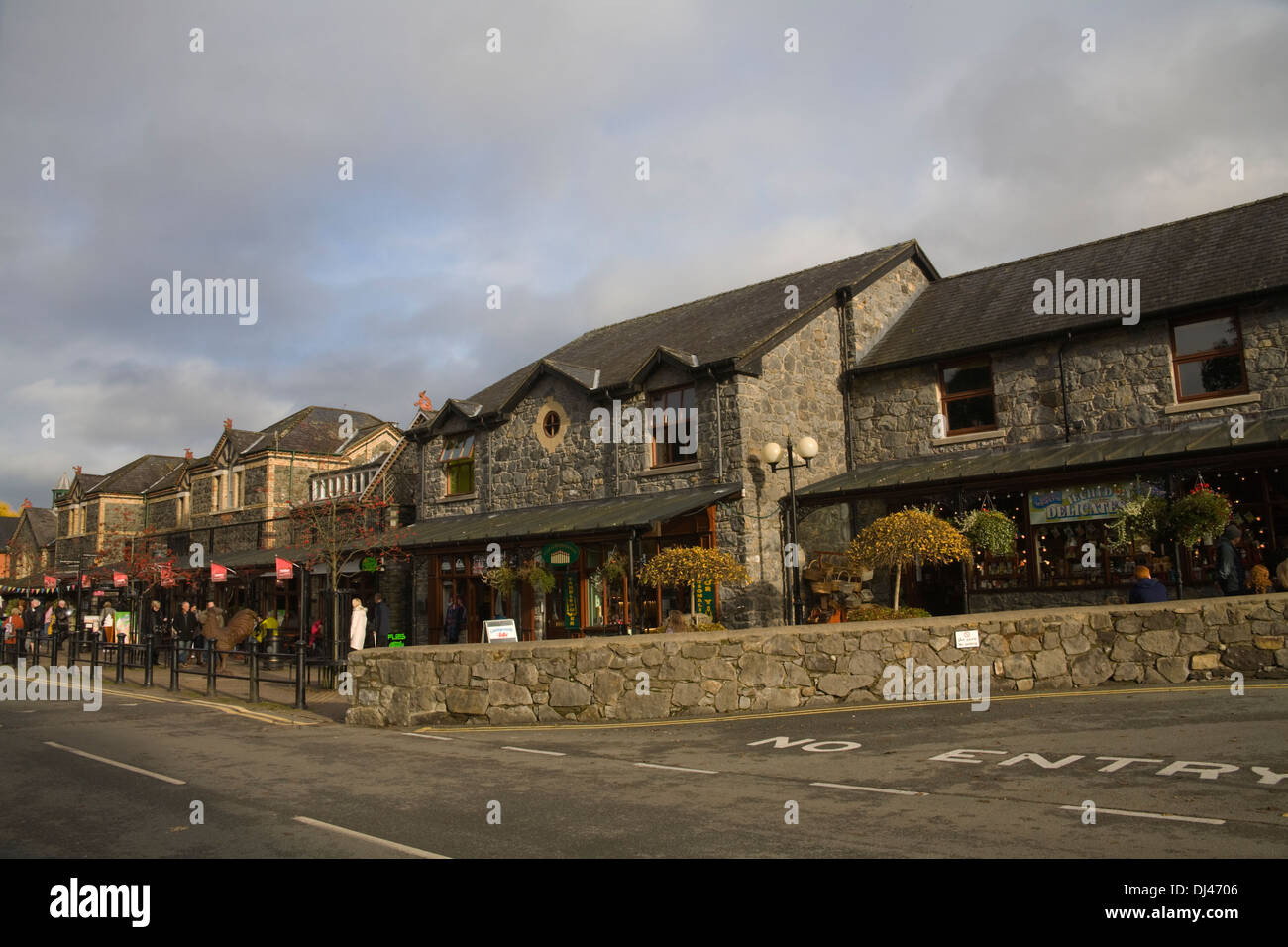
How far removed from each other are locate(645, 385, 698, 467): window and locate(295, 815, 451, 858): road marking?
14617 millimetres

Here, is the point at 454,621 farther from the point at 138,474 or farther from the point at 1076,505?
the point at 138,474

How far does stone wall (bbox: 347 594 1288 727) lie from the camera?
12.5 m

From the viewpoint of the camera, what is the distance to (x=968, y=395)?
67.3 ft

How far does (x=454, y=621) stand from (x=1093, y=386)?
14.7 m

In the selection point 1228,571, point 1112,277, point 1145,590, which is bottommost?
point 1145,590

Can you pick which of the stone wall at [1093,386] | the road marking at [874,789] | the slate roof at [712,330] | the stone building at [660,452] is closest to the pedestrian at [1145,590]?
the stone wall at [1093,386]

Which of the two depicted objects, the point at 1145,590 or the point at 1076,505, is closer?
the point at 1145,590

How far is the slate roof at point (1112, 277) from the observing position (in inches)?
701

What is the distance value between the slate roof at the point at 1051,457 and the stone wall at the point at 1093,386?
0.29 m

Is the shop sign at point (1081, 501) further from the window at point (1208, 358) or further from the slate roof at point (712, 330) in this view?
the slate roof at point (712, 330)

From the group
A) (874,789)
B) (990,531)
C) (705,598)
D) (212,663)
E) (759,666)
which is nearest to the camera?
(874,789)

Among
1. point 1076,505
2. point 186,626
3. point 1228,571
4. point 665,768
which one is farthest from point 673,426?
point 186,626

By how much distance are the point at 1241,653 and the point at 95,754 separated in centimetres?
1364

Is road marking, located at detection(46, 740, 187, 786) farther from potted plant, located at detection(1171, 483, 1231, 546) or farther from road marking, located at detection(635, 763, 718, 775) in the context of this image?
potted plant, located at detection(1171, 483, 1231, 546)
